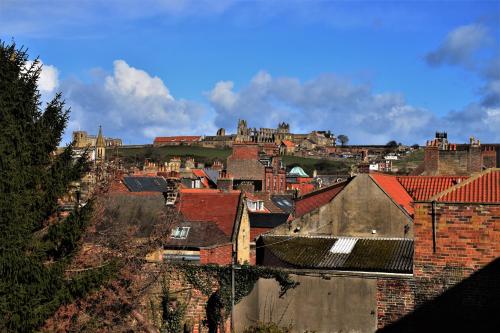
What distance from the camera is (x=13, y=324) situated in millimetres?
15484

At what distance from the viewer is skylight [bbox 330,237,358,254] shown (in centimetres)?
2408

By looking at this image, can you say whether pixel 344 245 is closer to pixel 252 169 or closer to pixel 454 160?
pixel 454 160

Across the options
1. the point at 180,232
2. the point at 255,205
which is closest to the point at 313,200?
the point at 180,232

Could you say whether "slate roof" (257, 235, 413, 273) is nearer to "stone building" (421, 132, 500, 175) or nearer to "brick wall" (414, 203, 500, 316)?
"brick wall" (414, 203, 500, 316)

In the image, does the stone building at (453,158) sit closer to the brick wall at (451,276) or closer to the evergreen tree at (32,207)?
the brick wall at (451,276)

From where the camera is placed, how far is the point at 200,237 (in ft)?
93.2

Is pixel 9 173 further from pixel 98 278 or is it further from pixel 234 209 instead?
pixel 234 209

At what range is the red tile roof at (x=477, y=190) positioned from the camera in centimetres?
2072

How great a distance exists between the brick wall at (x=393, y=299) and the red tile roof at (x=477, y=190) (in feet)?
9.53

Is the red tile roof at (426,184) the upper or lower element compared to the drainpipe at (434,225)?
upper

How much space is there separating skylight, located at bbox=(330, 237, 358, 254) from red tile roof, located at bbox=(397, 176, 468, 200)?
7356 mm

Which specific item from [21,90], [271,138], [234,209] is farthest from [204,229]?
[271,138]

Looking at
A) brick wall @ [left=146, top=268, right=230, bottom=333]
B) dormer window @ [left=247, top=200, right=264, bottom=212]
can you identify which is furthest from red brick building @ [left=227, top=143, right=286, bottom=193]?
brick wall @ [left=146, top=268, right=230, bottom=333]

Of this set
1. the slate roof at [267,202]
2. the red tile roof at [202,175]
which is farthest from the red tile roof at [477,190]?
the red tile roof at [202,175]
